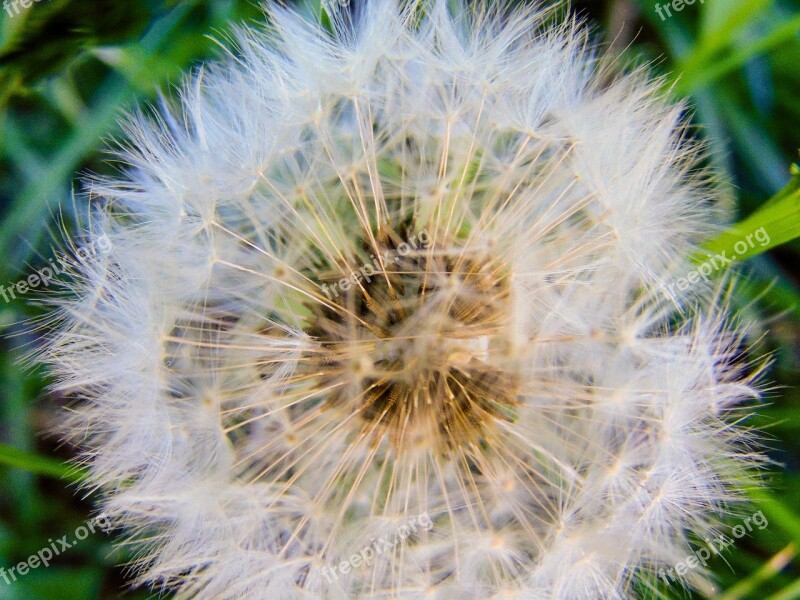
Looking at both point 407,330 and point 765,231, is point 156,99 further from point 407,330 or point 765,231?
point 765,231

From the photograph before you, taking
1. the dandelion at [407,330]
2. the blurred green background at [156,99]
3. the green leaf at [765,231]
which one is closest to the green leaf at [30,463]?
the blurred green background at [156,99]

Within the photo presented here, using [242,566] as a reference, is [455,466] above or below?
below

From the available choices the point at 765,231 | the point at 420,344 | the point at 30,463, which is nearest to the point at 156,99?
the point at 30,463

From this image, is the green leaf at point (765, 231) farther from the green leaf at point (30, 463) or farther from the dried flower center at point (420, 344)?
the green leaf at point (30, 463)

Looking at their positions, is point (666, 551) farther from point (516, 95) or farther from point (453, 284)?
point (516, 95)

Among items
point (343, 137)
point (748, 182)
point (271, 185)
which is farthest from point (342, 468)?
point (748, 182)
